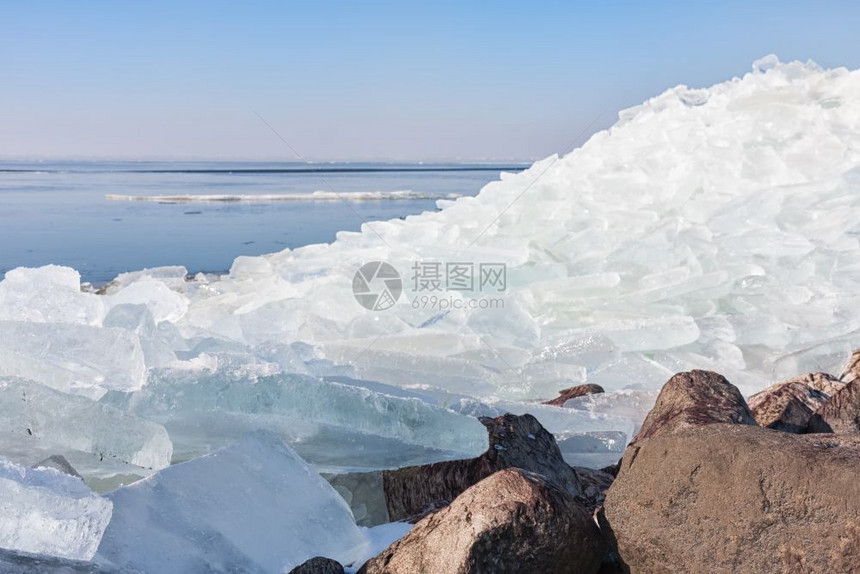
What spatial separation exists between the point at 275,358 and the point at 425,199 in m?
20.7

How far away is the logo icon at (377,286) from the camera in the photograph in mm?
6082

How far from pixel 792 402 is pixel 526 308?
2756 mm

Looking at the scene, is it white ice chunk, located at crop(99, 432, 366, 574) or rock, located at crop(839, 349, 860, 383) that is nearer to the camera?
white ice chunk, located at crop(99, 432, 366, 574)

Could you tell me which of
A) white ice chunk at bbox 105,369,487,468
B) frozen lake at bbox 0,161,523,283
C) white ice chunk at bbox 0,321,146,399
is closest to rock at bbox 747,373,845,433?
white ice chunk at bbox 105,369,487,468

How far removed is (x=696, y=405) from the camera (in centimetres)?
280

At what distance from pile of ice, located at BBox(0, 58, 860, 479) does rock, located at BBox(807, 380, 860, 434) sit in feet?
2.37

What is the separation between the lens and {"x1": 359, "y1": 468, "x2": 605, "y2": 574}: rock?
195 centimetres

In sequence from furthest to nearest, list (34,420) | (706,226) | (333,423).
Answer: (706,226)
(333,423)
(34,420)

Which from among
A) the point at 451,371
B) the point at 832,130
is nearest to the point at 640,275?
the point at 451,371

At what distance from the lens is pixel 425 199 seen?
24.1 metres

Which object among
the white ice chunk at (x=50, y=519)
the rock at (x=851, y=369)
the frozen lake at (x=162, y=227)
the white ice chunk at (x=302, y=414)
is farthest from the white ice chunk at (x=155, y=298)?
the frozen lake at (x=162, y=227)

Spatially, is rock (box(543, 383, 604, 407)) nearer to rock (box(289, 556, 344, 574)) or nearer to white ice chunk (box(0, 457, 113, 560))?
rock (box(289, 556, 344, 574))

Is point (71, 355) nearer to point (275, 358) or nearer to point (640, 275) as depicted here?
point (275, 358)

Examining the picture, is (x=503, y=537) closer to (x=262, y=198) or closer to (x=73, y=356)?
(x=73, y=356)
